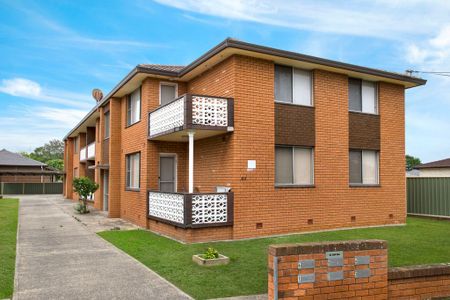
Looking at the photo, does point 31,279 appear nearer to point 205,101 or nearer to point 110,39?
point 205,101

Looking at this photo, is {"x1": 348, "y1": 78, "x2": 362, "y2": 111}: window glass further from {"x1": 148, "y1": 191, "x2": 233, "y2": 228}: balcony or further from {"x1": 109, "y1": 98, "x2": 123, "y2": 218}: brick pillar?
{"x1": 109, "y1": 98, "x2": 123, "y2": 218}: brick pillar

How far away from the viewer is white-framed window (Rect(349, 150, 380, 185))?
595 inches

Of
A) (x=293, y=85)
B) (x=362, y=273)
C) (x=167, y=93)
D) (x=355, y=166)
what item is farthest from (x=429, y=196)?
(x=362, y=273)

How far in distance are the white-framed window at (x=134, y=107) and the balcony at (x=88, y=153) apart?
8.27m

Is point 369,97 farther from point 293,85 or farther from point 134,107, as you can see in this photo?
point 134,107

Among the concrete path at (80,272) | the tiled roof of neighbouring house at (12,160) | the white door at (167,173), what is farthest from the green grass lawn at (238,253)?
the tiled roof of neighbouring house at (12,160)

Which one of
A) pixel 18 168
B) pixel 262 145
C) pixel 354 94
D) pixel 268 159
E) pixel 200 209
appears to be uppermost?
pixel 354 94

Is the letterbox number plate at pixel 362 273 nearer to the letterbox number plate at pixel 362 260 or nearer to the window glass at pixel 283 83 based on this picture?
the letterbox number plate at pixel 362 260

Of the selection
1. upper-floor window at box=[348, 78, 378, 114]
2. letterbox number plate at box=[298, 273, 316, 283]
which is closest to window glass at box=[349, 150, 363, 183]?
upper-floor window at box=[348, 78, 378, 114]

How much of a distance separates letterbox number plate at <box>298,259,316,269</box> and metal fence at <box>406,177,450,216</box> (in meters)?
14.3

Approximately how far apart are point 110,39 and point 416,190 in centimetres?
A: 1597

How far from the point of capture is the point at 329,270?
19.1ft

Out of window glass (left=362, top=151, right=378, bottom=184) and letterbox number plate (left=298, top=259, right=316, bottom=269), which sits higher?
window glass (left=362, top=151, right=378, bottom=184)

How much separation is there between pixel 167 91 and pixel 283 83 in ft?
15.9
